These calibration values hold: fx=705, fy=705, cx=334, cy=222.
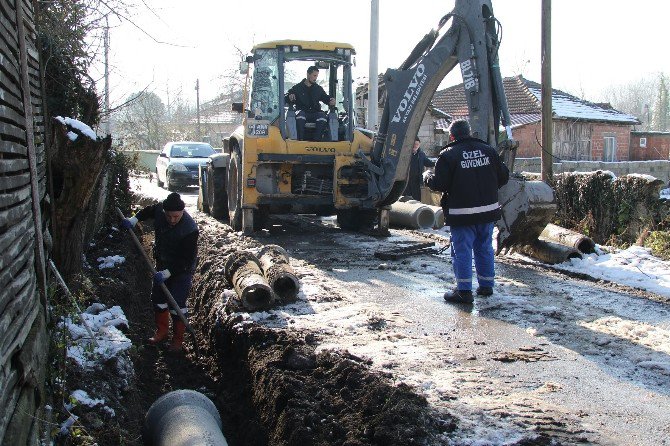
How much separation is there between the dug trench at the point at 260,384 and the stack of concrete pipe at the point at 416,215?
15.6 feet

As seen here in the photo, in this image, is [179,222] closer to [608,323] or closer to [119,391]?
[119,391]

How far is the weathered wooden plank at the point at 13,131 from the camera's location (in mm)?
3988

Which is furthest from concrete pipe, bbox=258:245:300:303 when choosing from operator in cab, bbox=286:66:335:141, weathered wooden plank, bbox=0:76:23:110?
operator in cab, bbox=286:66:335:141

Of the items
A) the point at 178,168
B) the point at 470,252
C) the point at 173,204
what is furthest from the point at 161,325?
the point at 178,168

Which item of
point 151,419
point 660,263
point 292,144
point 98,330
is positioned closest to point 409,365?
point 151,419

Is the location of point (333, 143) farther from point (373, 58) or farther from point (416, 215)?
point (373, 58)

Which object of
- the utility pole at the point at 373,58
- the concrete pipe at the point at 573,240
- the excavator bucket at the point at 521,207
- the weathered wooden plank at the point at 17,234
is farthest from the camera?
the utility pole at the point at 373,58

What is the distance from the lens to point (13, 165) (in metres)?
4.22

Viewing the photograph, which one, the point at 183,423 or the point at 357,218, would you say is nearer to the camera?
the point at 183,423

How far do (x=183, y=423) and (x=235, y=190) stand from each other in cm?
771

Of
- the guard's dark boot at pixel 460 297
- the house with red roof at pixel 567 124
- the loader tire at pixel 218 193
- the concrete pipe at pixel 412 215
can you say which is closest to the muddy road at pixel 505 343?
the guard's dark boot at pixel 460 297

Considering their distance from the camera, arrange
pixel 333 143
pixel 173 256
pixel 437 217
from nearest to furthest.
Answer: pixel 173 256 < pixel 333 143 < pixel 437 217

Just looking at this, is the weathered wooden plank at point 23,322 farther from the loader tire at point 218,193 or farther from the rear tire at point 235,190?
the loader tire at point 218,193

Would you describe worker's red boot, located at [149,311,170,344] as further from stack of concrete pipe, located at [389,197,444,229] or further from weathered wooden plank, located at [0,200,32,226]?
stack of concrete pipe, located at [389,197,444,229]
